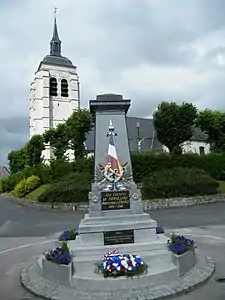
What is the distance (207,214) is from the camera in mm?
18375

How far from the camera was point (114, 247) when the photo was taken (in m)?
8.24

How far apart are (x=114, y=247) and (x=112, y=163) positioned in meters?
2.82

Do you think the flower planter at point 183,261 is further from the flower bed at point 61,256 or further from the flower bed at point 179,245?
the flower bed at point 61,256

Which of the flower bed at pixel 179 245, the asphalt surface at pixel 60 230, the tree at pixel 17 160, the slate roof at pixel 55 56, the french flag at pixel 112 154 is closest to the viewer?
the asphalt surface at pixel 60 230

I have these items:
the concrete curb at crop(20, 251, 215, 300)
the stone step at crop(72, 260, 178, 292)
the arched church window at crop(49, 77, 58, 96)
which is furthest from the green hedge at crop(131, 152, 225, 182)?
the arched church window at crop(49, 77, 58, 96)

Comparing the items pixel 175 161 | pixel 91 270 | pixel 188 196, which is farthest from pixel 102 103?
pixel 175 161

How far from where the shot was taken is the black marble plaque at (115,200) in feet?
30.4

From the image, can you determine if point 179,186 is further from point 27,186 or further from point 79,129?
point 27,186

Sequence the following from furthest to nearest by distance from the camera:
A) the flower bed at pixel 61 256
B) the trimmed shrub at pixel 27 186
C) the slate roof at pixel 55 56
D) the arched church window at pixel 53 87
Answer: the slate roof at pixel 55 56 < the arched church window at pixel 53 87 < the trimmed shrub at pixel 27 186 < the flower bed at pixel 61 256

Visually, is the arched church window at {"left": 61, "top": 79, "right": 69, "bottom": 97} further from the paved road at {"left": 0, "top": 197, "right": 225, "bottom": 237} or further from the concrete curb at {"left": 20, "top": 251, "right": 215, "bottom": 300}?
the concrete curb at {"left": 20, "top": 251, "right": 215, "bottom": 300}

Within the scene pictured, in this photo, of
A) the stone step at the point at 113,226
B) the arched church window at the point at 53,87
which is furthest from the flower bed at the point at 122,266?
the arched church window at the point at 53,87

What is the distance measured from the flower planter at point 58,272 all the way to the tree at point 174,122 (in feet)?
76.6

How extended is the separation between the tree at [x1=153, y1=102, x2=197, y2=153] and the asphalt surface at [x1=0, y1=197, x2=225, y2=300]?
9459 millimetres

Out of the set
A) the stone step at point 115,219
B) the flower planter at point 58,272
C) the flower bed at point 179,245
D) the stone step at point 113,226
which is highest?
the stone step at point 115,219
